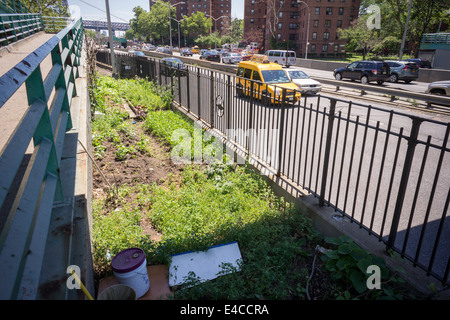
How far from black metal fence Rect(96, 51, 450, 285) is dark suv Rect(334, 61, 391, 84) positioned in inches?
526

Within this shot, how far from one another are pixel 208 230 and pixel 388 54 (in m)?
66.0

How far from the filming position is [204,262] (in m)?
3.58

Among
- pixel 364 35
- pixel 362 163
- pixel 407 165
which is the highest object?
pixel 364 35

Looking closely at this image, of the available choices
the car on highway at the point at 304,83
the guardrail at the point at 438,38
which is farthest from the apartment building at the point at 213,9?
the car on highway at the point at 304,83

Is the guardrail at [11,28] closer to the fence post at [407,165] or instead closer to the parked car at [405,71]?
the fence post at [407,165]

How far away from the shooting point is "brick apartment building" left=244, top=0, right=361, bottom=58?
67250 mm

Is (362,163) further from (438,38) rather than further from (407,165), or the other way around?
(438,38)

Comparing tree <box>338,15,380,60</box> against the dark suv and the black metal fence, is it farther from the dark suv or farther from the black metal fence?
the black metal fence

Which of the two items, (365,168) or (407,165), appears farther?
(365,168)

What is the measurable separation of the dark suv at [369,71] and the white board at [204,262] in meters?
24.4

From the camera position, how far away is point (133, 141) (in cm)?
796

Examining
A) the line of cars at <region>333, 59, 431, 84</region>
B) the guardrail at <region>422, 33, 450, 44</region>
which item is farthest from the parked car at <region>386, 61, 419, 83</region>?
the guardrail at <region>422, 33, 450, 44</region>

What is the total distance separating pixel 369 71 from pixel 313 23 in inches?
2019

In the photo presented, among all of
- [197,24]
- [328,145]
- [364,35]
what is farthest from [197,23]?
[328,145]
